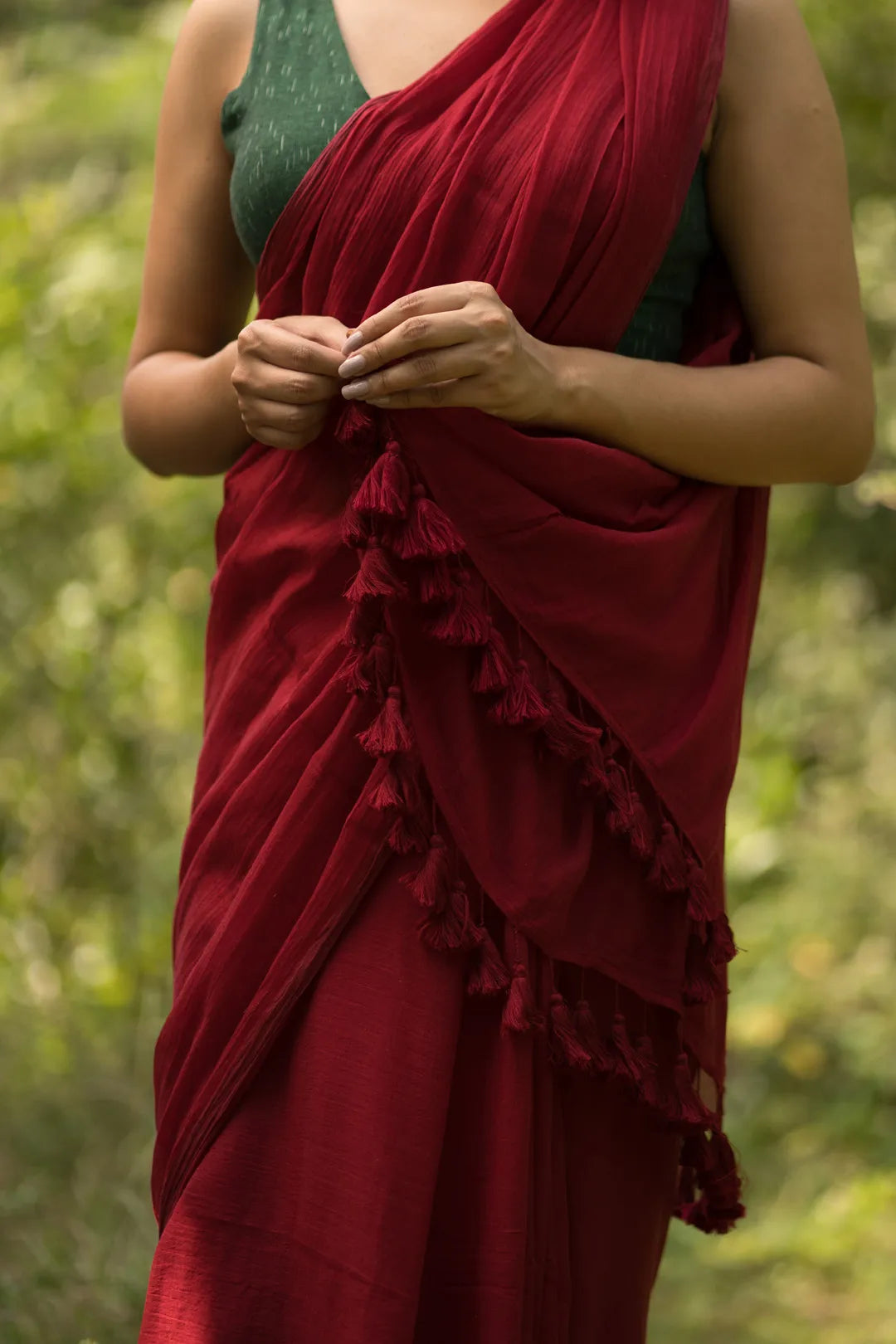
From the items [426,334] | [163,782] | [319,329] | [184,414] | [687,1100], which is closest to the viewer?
[426,334]

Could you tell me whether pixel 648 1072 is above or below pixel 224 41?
below

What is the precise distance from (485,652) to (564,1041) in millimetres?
318

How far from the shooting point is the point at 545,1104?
1.28 meters

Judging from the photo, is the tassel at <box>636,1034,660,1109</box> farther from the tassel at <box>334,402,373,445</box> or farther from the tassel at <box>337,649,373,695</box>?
the tassel at <box>334,402,373,445</box>

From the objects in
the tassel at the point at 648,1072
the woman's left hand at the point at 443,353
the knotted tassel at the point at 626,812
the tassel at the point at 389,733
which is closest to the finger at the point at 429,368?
the woman's left hand at the point at 443,353

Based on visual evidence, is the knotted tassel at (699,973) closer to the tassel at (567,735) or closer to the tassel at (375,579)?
the tassel at (567,735)

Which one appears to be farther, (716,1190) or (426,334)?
(716,1190)

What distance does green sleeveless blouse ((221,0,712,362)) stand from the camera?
134 cm

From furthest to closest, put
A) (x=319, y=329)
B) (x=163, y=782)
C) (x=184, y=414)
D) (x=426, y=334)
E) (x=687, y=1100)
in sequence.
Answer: (x=163, y=782) → (x=184, y=414) → (x=687, y=1100) → (x=319, y=329) → (x=426, y=334)

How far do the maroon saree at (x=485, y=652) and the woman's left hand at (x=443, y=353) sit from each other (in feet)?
0.13

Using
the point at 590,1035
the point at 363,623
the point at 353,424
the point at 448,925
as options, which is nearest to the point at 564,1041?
the point at 590,1035

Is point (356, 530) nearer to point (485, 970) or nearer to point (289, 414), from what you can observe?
Result: point (289, 414)

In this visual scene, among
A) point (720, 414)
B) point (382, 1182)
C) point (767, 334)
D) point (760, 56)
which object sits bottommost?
point (382, 1182)

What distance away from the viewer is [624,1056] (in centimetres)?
132
